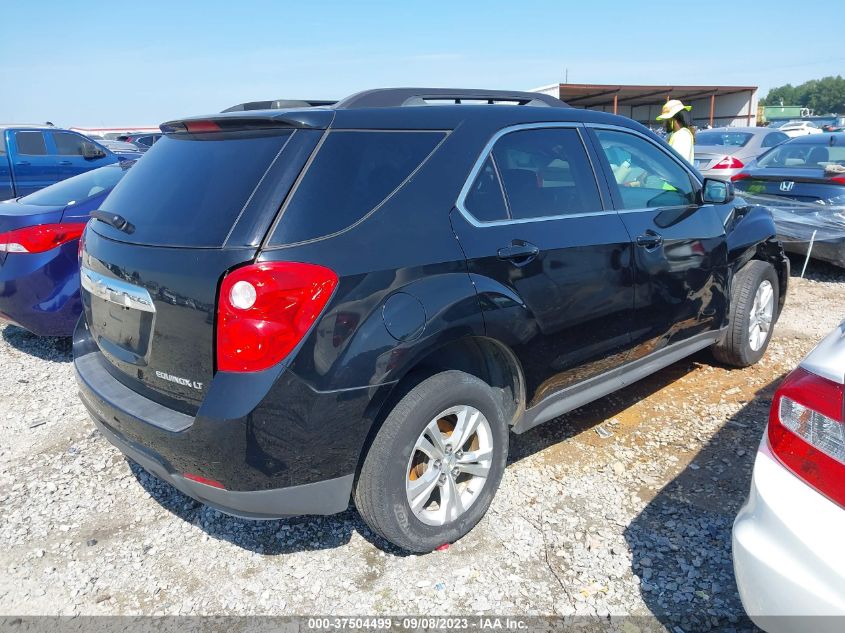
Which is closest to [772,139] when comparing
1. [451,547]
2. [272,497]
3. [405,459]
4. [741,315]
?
[741,315]

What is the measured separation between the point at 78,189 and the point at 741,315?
5.02 meters

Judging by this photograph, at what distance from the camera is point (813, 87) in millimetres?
125625

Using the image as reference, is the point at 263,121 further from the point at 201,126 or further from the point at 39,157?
the point at 39,157

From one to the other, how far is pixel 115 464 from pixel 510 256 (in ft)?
7.94

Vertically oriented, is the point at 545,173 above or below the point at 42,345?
above

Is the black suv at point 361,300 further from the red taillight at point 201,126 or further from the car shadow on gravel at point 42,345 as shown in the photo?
the car shadow on gravel at point 42,345

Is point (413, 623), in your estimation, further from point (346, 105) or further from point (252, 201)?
point (346, 105)

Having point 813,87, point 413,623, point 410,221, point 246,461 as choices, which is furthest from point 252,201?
point 813,87

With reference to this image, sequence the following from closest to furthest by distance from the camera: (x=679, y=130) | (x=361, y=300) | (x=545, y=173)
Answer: (x=361, y=300) < (x=545, y=173) < (x=679, y=130)

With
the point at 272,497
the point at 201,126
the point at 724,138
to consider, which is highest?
the point at 201,126

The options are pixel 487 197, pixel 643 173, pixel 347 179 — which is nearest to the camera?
pixel 347 179

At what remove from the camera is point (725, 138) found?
39.6ft

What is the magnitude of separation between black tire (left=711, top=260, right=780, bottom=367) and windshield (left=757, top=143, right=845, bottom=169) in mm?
3368

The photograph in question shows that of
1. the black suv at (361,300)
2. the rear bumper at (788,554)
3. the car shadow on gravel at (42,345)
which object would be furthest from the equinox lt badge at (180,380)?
the car shadow on gravel at (42,345)
